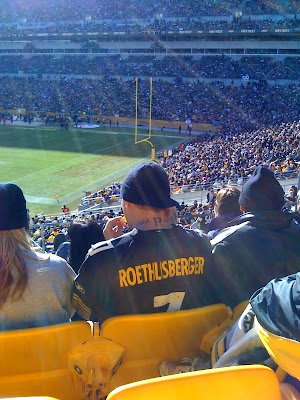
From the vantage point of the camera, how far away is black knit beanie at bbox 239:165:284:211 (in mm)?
2652

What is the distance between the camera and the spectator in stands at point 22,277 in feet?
6.66

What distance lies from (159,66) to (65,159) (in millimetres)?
19708

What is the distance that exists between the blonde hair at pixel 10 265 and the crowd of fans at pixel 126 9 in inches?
1618

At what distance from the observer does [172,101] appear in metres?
34.7

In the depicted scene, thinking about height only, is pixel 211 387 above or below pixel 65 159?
above

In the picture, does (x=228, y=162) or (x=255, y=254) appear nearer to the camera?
(x=255, y=254)

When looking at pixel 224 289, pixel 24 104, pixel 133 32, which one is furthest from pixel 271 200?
pixel 133 32

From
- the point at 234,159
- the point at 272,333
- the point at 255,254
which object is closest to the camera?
the point at 272,333

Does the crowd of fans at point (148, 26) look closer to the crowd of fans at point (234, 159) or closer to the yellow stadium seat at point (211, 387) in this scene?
the crowd of fans at point (234, 159)

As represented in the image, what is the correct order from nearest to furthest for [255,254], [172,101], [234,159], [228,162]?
[255,254] → [228,162] → [234,159] → [172,101]

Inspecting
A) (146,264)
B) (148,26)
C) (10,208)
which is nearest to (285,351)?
(146,264)

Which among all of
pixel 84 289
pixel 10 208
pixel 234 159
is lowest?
pixel 234 159

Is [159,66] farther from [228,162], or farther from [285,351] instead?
[285,351]

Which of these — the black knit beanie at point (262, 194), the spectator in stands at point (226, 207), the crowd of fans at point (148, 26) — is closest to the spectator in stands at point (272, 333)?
the black knit beanie at point (262, 194)
